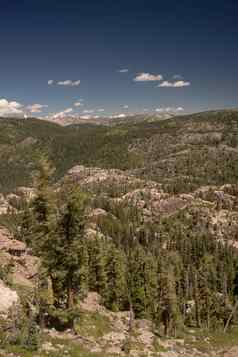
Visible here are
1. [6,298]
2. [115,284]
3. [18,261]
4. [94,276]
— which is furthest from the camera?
[94,276]

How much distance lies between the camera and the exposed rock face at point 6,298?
33.0 m

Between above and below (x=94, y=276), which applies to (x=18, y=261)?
above

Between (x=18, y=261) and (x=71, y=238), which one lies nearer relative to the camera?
(x=71, y=238)

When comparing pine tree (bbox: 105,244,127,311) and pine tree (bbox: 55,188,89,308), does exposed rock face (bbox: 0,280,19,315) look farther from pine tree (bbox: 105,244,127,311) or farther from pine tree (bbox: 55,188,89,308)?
pine tree (bbox: 105,244,127,311)

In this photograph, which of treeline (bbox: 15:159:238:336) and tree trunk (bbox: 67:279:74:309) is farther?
tree trunk (bbox: 67:279:74:309)

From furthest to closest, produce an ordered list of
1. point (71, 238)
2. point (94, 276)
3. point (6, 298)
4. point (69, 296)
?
point (94, 276), point (6, 298), point (69, 296), point (71, 238)

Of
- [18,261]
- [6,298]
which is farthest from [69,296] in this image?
[18,261]

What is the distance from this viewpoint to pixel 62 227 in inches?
1249

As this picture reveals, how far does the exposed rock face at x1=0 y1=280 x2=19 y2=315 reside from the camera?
33.0m

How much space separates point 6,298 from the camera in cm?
3459

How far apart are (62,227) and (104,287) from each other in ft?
123

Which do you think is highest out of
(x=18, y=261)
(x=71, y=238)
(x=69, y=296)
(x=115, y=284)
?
(x=71, y=238)

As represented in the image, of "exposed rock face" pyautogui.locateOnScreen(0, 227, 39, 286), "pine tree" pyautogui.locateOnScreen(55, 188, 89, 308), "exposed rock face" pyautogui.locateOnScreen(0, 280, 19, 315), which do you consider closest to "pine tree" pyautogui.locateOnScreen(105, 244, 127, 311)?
"exposed rock face" pyautogui.locateOnScreen(0, 227, 39, 286)

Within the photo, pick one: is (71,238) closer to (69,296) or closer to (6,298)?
(69,296)
